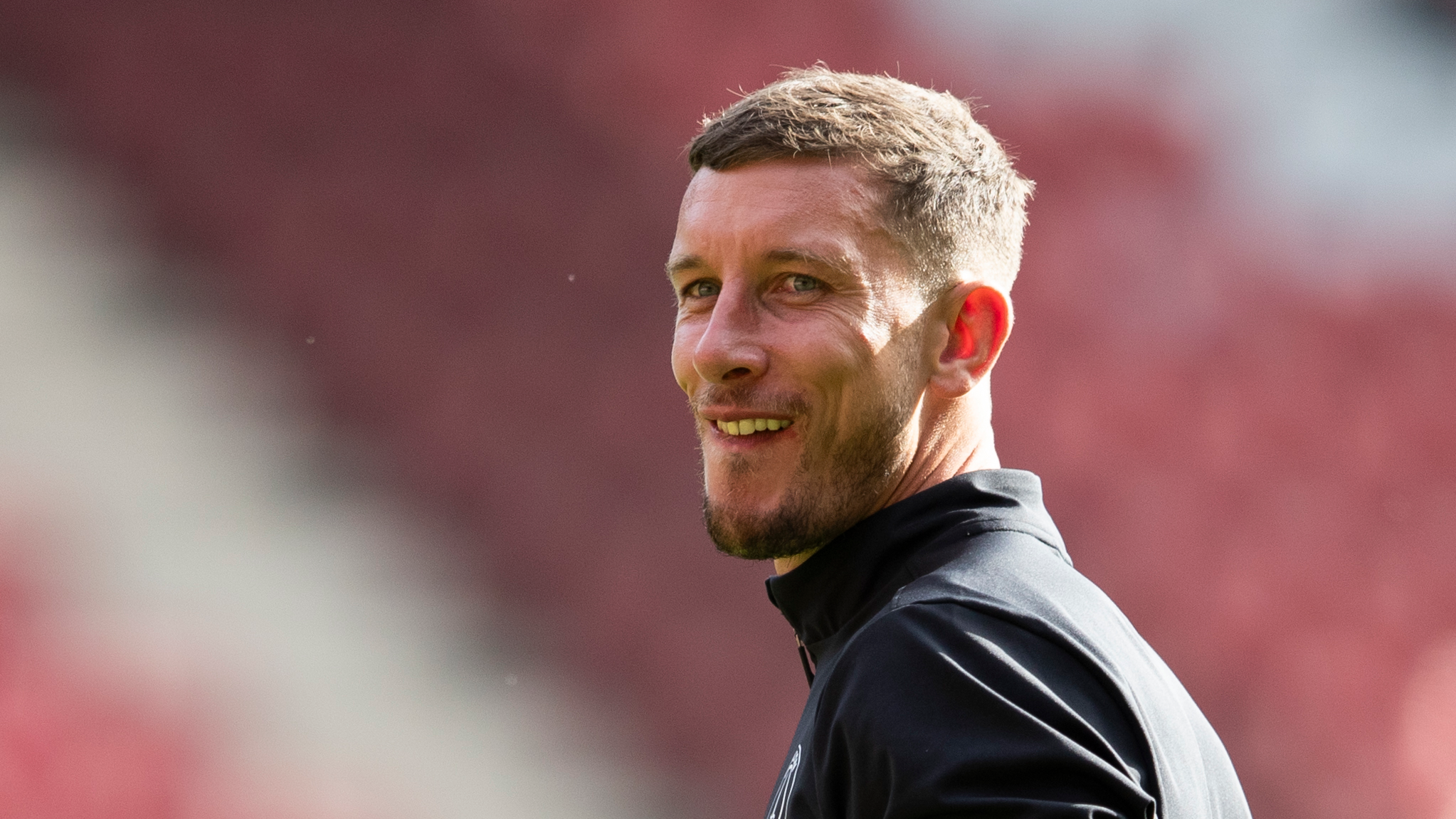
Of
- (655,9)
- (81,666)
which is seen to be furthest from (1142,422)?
(81,666)

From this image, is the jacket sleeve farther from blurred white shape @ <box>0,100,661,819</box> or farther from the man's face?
blurred white shape @ <box>0,100,661,819</box>

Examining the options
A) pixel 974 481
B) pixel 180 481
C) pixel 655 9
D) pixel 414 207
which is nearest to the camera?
pixel 974 481

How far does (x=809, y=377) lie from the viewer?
767 millimetres

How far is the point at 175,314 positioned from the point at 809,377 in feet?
4.66

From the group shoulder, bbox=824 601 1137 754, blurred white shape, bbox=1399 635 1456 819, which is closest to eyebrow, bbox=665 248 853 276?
shoulder, bbox=824 601 1137 754

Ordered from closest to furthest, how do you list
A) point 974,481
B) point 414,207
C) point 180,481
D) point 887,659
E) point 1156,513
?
point 887,659 → point 974,481 → point 180,481 → point 414,207 → point 1156,513

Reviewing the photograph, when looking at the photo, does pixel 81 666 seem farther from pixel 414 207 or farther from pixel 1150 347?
pixel 1150 347

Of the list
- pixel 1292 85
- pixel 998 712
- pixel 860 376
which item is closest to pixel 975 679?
pixel 998 712

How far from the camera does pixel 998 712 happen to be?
21.4 inches

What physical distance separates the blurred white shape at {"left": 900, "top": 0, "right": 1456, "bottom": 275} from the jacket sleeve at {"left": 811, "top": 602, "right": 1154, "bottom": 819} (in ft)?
6.25

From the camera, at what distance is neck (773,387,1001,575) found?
792mm

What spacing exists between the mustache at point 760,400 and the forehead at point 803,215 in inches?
3.2

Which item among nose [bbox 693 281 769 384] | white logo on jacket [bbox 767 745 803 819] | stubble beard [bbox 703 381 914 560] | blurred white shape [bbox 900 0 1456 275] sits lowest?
white logo on jacket [bbox 767 745 803 819]

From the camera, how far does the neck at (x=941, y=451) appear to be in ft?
2.60
